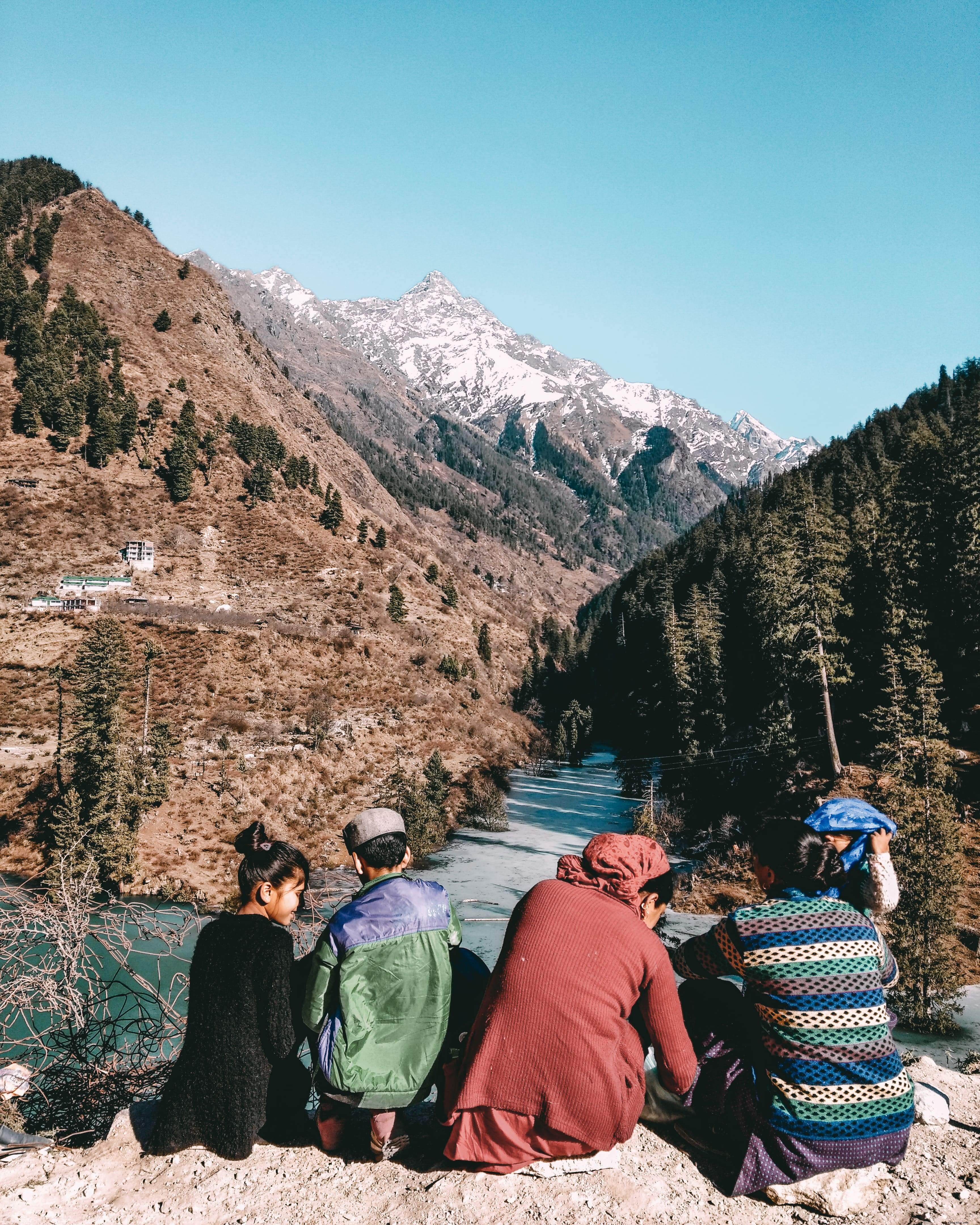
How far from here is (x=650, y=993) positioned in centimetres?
333

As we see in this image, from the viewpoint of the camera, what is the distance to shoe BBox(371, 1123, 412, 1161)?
3697 mm

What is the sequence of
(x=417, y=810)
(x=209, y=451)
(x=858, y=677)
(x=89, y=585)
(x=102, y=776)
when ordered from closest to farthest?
(x=102, y=776)
(x=858, y=677)
(x=417, y=810)
(x=89, y=585)
(x=209, y=451)

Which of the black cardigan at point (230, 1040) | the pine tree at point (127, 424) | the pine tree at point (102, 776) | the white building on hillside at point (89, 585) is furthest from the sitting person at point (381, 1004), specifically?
the pine tree at point (127, 424)

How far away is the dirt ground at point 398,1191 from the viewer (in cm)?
327

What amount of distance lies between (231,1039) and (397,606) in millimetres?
61646

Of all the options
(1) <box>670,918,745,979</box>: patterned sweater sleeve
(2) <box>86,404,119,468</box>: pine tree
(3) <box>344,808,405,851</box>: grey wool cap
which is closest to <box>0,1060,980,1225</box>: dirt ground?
(1) <box>670,918,745,979</box>: patterned sweater sleeve

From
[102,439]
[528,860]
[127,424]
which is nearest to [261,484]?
[127,424]

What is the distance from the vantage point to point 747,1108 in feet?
11.2

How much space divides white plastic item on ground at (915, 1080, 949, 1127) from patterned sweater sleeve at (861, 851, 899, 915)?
1.21 meters

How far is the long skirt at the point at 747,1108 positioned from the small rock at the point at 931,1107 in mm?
1033

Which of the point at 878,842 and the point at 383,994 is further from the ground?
the point at 878,842

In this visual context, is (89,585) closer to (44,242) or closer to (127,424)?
(127,424)

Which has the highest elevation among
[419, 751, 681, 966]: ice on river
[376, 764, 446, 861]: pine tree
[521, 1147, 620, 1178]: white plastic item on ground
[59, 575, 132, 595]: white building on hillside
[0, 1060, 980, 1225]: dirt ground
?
[59, 575, 132, 595]: white building on hillside

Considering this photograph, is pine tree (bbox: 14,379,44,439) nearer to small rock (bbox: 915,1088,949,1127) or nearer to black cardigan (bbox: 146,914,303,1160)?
black cardigan (bbox: 146,914,303,1160)
